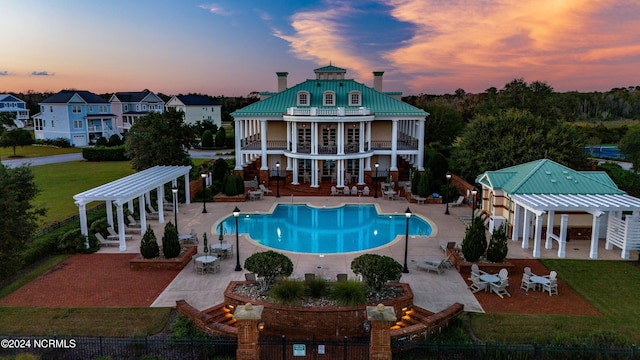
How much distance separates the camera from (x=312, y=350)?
11.7m

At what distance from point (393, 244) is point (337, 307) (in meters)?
8.82

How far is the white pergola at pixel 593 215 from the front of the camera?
18.3 meters

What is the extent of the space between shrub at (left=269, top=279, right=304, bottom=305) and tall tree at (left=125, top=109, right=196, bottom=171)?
20.7 m

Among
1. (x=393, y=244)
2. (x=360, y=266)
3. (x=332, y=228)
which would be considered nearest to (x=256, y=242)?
(x=332, y=228)

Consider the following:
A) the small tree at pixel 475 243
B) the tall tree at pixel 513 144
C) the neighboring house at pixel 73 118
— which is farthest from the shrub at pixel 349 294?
the neighboring house at pixel 73 118

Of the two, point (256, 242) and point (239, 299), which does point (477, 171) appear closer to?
point (256, 242)

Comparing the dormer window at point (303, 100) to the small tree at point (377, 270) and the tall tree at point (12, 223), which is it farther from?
the small tree at point (377, 270)

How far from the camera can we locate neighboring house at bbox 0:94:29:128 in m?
95.8

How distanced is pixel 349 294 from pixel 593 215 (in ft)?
41.2

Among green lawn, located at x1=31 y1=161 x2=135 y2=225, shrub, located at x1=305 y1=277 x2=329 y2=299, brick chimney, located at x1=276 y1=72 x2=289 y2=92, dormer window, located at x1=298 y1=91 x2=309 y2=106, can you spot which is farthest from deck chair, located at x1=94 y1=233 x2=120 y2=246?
brick chimney, located at x1=276 y1=72 x2=289 y2=92

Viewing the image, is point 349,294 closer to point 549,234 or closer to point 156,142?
point 549,234

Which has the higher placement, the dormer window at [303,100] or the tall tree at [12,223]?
the dormer window at [303,100]

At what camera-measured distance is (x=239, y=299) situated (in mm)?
13406

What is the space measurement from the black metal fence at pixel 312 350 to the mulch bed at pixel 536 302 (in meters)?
4.95
